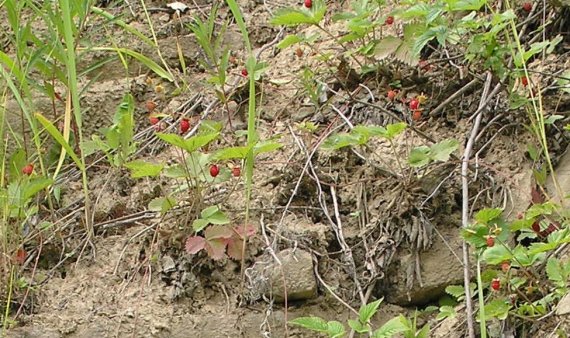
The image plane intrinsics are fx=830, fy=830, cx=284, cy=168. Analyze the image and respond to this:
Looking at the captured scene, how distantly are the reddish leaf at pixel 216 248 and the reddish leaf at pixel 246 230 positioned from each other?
0.16ft

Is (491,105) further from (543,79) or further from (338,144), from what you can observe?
(338,144)

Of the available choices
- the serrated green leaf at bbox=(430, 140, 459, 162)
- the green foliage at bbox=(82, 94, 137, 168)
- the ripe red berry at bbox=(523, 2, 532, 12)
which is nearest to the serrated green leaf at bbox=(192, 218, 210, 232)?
the green foliage at bbox=(82, 94, 137, 168)

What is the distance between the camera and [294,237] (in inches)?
81.0

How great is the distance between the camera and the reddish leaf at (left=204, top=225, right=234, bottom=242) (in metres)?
1.98

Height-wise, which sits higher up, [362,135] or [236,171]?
[362,135]

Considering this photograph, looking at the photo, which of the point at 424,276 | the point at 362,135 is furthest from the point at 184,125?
the point at 424,276

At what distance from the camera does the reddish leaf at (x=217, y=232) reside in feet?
6.51

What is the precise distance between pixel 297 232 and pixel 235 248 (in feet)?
0.57

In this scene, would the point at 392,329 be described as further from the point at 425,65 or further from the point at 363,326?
the point at 425,65

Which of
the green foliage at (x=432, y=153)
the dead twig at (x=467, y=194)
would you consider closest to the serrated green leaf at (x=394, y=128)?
the green foliage at (x=432, y=153)

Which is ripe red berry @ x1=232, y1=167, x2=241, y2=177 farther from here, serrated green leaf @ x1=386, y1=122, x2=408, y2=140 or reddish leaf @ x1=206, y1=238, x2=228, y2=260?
serrated green leaf @ x1=386, y1=122, x2=408, y2=140

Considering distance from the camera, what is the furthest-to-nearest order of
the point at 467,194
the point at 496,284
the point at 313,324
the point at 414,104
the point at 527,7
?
the point at 527,7 → the point at 414,104 → the point at 467,194 → the point at 496,284 → the point at 313,324

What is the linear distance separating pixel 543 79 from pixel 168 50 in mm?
1221

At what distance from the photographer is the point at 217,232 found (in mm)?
1990
